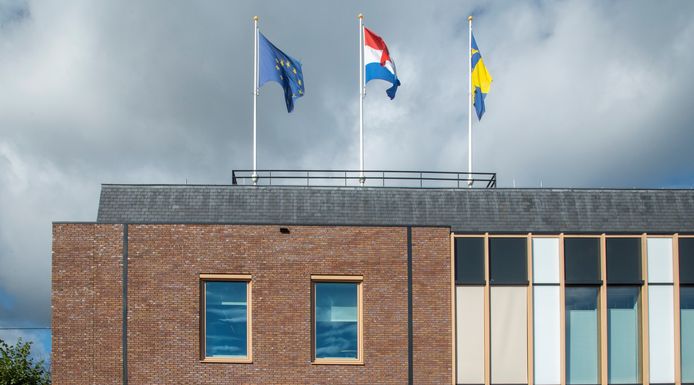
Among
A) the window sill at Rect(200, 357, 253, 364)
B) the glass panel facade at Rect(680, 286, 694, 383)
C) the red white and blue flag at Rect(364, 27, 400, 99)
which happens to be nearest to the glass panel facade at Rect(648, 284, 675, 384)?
the glass panel facade at Rect(680, 286, 694, 383)

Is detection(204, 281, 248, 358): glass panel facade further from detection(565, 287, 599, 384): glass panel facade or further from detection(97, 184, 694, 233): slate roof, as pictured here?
detection(565, 287, 599, 384): glass panel facade

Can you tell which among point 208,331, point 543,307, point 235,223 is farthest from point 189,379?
point 543,307

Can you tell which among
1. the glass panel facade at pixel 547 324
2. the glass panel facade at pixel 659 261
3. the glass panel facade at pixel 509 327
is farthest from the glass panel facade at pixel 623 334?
the glass panel facade at pixel 509 327

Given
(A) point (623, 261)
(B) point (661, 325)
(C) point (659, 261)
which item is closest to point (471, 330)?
(A) point (623, 261)

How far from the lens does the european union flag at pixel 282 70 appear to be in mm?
25891

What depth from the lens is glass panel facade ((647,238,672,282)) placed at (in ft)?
69.9

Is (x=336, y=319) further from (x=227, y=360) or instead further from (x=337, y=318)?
(x=227, y=360)

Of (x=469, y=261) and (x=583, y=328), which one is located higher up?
(x=469, y=261)

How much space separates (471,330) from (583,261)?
11.2 ft

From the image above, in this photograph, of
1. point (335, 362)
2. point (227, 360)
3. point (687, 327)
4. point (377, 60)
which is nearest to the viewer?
point (227, 360)

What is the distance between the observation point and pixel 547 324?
69.7 feet

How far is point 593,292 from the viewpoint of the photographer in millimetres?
21344

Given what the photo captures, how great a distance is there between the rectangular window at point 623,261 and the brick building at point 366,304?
0.04m

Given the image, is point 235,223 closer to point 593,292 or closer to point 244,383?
point 244,383
